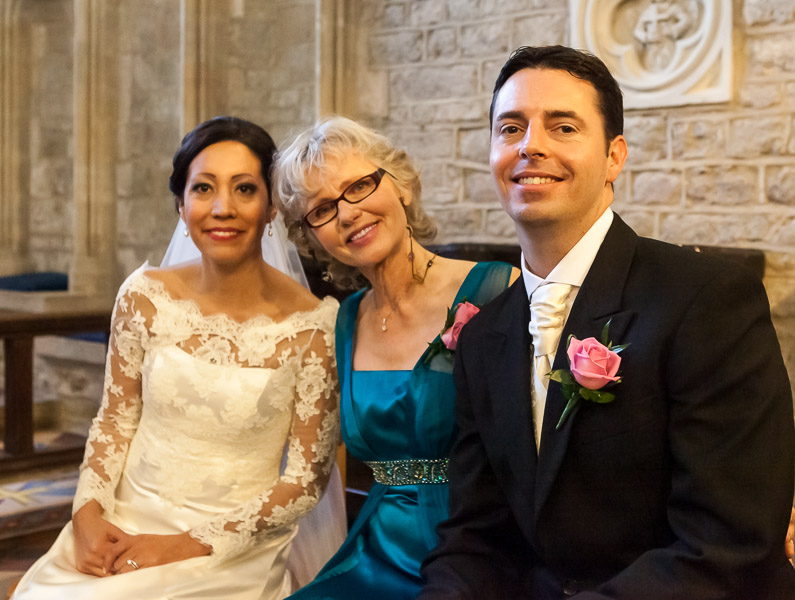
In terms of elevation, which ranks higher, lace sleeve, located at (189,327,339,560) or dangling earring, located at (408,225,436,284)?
dangling earring, located at (408,225,436,284)

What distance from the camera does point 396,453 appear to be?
1.90m

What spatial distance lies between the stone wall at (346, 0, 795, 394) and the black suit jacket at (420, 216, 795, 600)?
9.05 ft

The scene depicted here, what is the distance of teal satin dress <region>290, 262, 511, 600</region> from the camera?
1795mm

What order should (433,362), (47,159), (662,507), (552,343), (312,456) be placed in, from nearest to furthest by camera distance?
1. (662,507)
2. (552,343)
3. (433,362)
4. (312,456)
5. (47,159)

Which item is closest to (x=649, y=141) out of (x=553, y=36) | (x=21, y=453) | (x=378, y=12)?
(x=553, y=36)

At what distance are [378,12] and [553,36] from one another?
1.25 m

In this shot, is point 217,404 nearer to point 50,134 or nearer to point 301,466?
point 301,466

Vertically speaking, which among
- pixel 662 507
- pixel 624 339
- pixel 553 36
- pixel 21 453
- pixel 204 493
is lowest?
pixel 21 453

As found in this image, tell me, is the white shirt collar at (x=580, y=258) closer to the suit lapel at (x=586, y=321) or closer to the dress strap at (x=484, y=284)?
the suit lapel at (x=586, y=321)

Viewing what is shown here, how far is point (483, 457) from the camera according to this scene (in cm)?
151

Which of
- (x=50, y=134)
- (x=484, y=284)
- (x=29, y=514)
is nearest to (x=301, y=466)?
(x=484, y=284)

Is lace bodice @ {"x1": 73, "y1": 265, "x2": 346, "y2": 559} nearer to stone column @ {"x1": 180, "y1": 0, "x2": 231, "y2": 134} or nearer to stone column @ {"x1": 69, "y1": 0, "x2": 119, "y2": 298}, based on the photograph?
stone column @ {"x1": 180, "y1": 0, "x2": 231, "y2": 134}

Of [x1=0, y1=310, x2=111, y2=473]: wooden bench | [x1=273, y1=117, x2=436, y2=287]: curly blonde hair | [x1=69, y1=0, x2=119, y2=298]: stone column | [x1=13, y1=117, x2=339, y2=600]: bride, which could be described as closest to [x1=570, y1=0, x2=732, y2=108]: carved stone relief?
[x1=273, y1=117, x2=436, y2=287]: curly blonde hair

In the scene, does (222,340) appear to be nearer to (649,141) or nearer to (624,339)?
(624,339)
